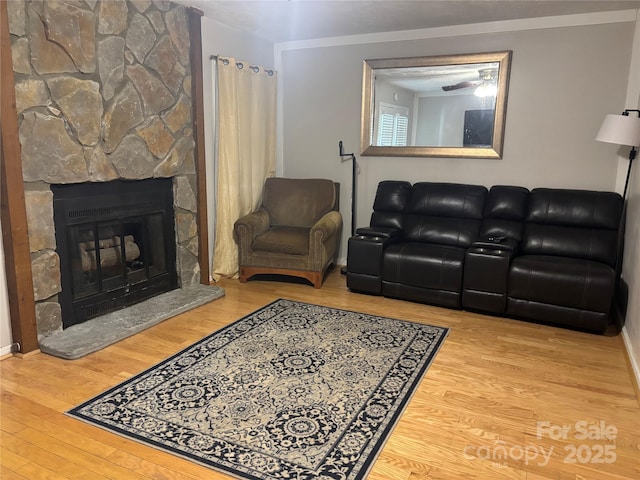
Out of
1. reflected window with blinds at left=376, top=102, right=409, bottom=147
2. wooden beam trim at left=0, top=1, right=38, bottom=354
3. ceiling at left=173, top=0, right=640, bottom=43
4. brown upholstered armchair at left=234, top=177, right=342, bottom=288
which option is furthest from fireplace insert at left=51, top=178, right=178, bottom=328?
reflected window with blinds at left=376, top=102, right=409, bottom=147

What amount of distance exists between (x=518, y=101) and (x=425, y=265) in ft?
5.80

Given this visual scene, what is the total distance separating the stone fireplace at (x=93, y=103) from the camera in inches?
109

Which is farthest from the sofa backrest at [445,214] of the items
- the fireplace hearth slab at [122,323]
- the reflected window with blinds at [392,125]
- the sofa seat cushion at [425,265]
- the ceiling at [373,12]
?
the fireplace hearth slab at [122,323]

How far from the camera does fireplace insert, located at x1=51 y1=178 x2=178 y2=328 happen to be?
3.12 metres

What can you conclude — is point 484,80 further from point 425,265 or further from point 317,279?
point 317,279

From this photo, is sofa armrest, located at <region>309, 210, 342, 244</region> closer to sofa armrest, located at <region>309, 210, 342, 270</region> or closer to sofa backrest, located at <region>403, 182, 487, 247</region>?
sofa armrest, located at <region>309, 210, 342, 270</region>

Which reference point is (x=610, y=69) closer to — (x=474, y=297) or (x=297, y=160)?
(x=474, y=297)

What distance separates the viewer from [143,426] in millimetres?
2182

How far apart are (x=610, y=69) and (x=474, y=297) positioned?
2.21 metres

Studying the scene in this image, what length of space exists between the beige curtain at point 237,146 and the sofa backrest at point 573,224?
2639mm

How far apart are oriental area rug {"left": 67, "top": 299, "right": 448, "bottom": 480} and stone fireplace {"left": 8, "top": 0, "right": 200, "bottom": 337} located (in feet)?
3.50

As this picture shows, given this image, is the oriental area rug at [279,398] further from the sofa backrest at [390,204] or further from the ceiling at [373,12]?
the ceiling at [373,12]

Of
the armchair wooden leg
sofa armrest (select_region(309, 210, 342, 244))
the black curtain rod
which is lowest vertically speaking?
the armchair wooden leg

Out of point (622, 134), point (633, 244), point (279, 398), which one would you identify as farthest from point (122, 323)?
point (622, 134)
